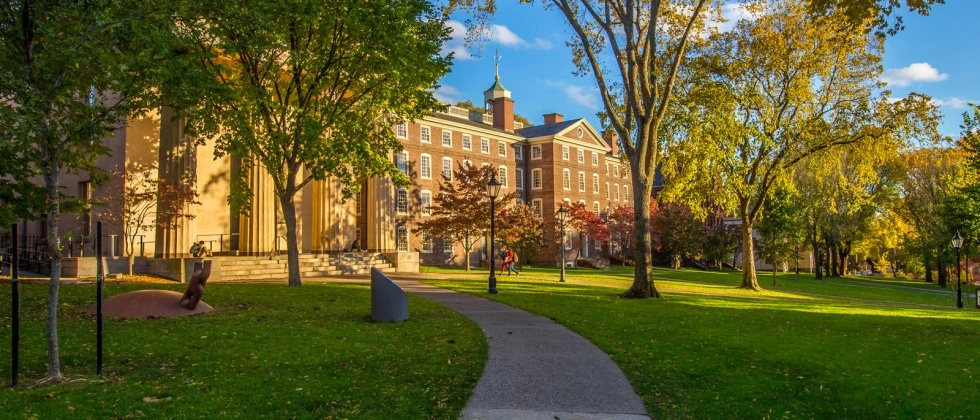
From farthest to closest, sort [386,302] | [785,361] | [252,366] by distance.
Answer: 1. [386,302]
2. [785,361]
3. [252,366]

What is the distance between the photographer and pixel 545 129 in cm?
5741

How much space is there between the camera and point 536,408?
570 cm

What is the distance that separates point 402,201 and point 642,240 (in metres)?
28.8

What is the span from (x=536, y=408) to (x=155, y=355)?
4.68m

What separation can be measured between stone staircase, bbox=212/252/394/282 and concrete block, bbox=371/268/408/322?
40.9ft

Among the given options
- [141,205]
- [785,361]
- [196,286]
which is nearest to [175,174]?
[141,205]

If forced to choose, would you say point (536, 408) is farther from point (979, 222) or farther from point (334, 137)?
point (979, 222)

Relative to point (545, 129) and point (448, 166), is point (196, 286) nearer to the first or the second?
point (448, 166)

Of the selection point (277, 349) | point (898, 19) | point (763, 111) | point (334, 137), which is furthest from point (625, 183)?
point (277, 349)

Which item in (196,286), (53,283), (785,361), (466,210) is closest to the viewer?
(53,283)

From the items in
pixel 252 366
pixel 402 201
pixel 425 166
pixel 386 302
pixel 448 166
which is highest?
pixel 448 166

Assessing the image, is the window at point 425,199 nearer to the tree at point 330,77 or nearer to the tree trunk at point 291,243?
the tree at point 330,77

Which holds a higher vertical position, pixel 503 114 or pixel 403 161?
pixel 503 114

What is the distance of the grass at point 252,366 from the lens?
18.1 feet
